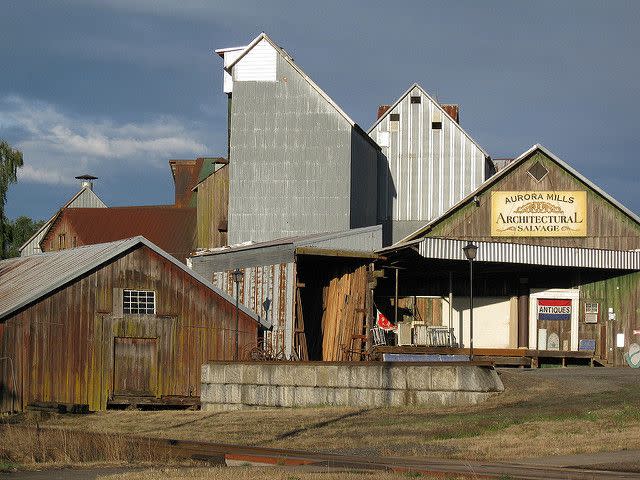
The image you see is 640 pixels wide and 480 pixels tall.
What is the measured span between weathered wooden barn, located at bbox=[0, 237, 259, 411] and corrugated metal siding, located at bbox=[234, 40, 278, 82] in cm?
1251

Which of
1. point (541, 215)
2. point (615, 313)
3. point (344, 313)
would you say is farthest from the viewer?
point (615, 313)

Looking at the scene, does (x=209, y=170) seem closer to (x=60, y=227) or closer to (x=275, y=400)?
(x=60, y=227)

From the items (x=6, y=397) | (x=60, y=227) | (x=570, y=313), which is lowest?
(x=6, y=397)

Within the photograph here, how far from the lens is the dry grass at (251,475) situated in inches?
620

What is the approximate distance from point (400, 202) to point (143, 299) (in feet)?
68.9

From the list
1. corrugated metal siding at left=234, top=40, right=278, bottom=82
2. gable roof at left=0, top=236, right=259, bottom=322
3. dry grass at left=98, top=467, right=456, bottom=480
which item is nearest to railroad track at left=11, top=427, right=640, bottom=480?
dry grass at left=98, top=467, right=456, bottom=480

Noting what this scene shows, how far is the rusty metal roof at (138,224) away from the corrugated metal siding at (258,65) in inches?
549

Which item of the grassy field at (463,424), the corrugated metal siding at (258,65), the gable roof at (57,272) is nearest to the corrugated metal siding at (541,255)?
the gable roof at (57,272)

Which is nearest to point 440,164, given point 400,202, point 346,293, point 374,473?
point 400,202

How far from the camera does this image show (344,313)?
37.9 m

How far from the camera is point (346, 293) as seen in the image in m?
38.0

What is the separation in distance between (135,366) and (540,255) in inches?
575

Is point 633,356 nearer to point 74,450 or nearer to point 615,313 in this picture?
point 615,313

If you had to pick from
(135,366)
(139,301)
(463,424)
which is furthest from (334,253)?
(463,424)
